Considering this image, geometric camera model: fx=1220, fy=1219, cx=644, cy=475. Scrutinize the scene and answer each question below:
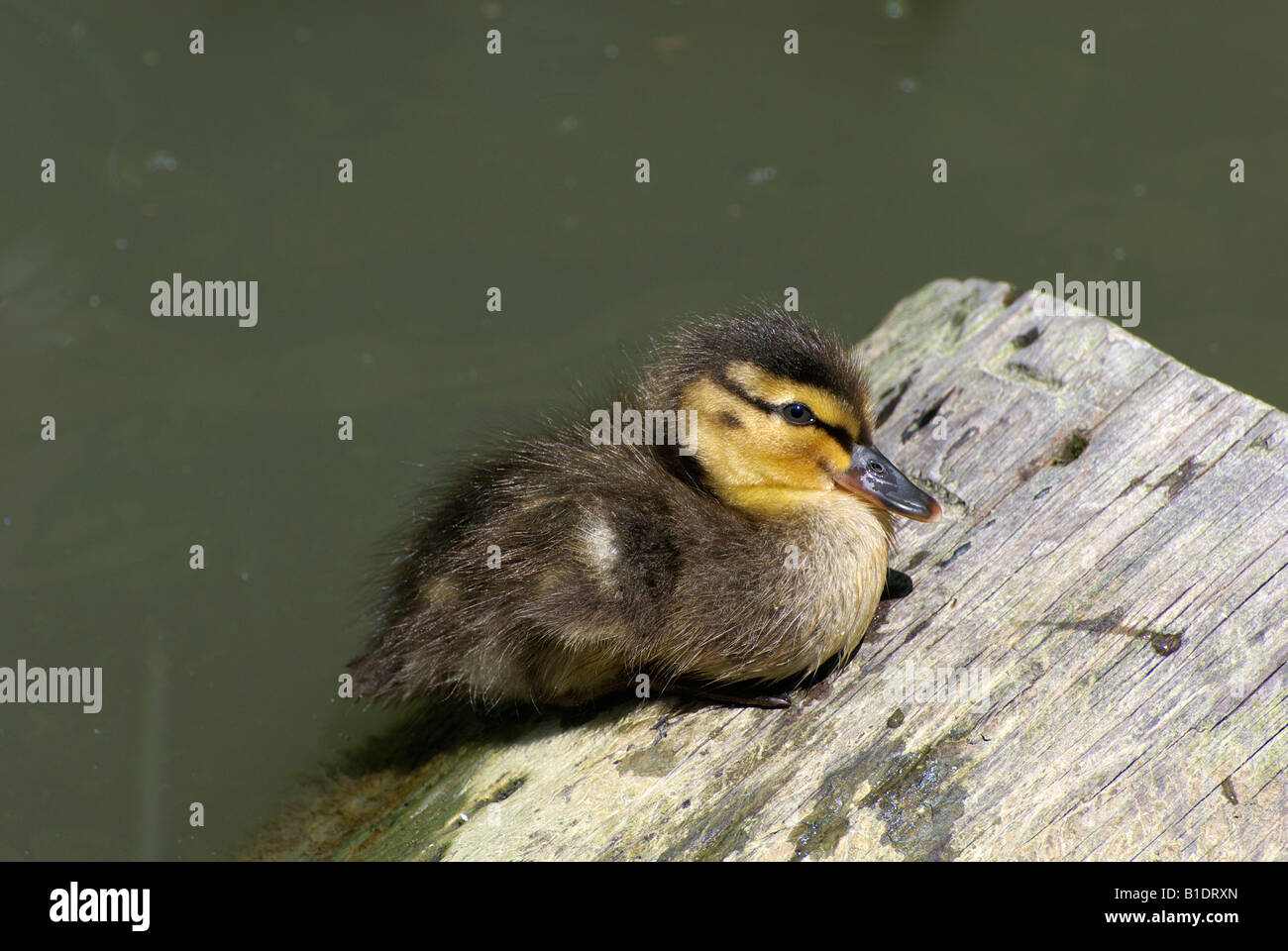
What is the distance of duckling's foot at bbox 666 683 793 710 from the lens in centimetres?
331

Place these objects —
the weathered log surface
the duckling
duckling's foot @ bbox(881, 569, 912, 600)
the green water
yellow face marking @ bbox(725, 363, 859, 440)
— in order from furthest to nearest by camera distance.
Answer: the green water
duckling's foot @ bbox(881, 569, 912, 600)
yellow face marking @ bbox(725, 363, 859, 440)
the duckling
the weathered log surface

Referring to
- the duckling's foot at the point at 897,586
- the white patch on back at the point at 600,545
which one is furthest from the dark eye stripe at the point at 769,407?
the white patch on back at the point at 600,545

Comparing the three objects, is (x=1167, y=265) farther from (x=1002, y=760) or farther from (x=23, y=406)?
(x=23, y=406)

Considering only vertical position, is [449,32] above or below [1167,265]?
above

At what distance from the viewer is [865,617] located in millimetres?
3334

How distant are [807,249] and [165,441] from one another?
3652 mm

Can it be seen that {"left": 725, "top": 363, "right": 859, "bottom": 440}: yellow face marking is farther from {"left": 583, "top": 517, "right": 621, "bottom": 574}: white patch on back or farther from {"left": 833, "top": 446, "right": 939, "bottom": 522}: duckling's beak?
{"left": 583, "top": 517, "right": 621, "bottom": 574}: white patch on back

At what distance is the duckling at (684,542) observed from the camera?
328 cm

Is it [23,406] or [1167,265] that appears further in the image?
[1167,265]

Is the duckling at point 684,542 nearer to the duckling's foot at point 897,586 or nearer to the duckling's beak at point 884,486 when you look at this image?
the duckling's beak at point 884,486

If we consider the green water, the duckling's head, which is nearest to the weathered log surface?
the duckling's head

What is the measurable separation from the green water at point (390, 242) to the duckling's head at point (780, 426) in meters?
1.70

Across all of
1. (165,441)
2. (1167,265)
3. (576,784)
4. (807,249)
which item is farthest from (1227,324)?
(165,441)

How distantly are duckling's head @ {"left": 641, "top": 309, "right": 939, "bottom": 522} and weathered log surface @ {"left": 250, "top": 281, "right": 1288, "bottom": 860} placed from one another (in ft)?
1.22
